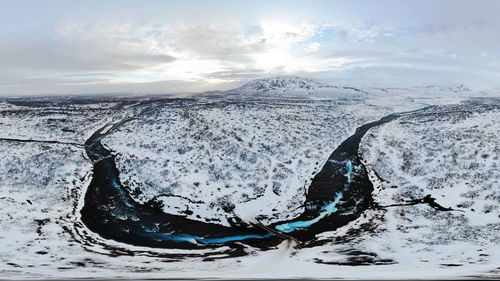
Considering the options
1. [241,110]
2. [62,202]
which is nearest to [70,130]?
[62,202]

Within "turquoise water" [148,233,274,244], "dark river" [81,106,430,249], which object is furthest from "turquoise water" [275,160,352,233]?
"turquoise water" [148,233,274,244]

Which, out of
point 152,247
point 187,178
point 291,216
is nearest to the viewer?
point 152,247

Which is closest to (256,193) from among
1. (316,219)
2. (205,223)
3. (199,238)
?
(205,223)

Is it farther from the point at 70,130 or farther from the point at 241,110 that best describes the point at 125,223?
the point at 241,110

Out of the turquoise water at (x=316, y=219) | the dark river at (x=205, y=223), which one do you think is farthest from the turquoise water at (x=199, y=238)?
the turquoise water at (x=316, y=219)

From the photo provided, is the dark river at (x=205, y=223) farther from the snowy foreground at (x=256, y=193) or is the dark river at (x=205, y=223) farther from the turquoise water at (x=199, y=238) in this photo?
the snowy foreground at (x=256, y=193)

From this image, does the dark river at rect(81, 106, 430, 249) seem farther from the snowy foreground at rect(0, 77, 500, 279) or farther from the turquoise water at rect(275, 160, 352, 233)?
the snowy foreground at rect(0, 77, 500, 279)

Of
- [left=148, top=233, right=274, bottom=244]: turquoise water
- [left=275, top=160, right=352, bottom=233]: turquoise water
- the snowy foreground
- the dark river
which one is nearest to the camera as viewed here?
the snowy foreground

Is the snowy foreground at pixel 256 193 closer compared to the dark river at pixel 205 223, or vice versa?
the snowy foreground at pixel 256 193
